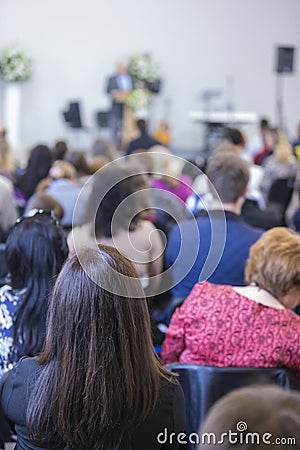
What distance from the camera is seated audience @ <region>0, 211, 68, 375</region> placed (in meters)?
2.34

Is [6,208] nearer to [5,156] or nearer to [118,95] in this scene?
[5,156]

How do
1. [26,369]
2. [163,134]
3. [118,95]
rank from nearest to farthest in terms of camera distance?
1. [26,369]
2. [118,95]
3. [163,134]

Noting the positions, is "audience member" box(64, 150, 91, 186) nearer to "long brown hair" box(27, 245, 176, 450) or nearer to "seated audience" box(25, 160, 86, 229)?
"seated audience" box(25, 160, 86, 229)

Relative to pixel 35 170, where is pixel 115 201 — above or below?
above

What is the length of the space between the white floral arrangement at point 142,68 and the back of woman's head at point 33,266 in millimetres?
10414

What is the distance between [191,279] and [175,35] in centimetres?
1065

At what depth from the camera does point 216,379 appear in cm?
212

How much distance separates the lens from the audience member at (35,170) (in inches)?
233

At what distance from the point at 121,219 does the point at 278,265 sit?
0.90 metres

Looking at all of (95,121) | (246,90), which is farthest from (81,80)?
(246,90)

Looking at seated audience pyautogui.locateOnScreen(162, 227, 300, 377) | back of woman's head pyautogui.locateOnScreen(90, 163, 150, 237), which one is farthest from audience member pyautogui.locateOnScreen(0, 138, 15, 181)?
seated audience pyautogui.locateOnScreen(162, 227, 300, 377)

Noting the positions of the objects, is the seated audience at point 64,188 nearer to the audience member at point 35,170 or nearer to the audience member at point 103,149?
the audience member at point 35,170

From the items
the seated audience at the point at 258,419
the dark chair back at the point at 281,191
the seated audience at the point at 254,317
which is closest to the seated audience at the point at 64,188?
the seated audience at the point at 254,317

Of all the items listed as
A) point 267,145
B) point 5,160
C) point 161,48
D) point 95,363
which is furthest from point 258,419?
point 161,48
